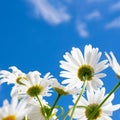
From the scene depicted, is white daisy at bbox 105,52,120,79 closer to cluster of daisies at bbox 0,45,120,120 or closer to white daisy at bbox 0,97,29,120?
cluster of daisies at bbox 0,45,120,120

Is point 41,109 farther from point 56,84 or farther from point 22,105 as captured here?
point 22,105

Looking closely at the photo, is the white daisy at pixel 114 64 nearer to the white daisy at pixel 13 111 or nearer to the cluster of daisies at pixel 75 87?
the cluster of daisies at pixel 75 87

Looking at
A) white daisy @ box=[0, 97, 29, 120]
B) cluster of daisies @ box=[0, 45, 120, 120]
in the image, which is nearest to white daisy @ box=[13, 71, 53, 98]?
cluster of daisies @ box=[0, 45, 120, 120]

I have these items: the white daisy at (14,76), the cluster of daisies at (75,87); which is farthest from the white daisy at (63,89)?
the white daisy at (14,76)

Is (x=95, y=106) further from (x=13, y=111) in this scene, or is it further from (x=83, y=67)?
(x=13, y=111)

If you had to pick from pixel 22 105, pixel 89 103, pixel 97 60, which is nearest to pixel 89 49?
pixel 97 60

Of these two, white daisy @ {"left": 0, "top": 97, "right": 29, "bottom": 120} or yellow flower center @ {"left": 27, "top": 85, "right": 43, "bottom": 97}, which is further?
yellow flower center @ {"left": 27, "top": 85, "right": 43, "bottom": 97}

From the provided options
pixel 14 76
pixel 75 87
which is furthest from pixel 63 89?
pixel 14 76

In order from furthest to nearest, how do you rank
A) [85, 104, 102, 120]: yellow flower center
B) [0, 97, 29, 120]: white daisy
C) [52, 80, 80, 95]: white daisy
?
[85, 104, 102, 120]: yellow flower center < [52, 80, 80, 95]: white daisy < [0, 97, 29, 120]: white daisy
